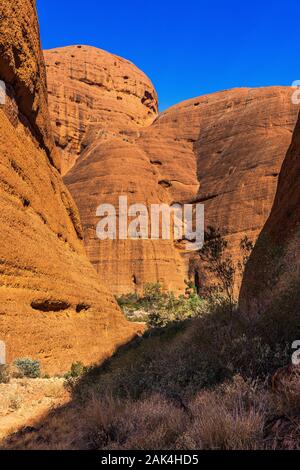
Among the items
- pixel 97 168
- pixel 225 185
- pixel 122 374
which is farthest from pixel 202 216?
pixel 122 374

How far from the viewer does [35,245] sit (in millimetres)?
14438

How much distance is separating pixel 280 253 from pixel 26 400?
370 inches

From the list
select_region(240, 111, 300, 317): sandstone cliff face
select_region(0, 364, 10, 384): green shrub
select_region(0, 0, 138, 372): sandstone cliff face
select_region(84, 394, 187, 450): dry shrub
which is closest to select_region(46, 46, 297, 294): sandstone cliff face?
select_region(0, 0, 138, 372): sandstone cliff face

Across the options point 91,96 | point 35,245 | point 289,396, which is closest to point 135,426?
point 289,396

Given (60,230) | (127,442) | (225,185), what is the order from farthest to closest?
(225,185)
(60,230)
(127,442)

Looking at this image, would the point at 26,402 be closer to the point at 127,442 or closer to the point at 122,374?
the point at 122,374

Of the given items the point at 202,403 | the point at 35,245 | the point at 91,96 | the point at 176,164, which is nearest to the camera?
the point at 202,403

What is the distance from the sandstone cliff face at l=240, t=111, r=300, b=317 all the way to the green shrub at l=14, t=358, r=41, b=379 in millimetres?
6323

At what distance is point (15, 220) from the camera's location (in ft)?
44.4

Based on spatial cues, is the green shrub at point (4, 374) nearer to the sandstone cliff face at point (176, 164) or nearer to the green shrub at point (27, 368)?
the green shrub at point (27, 368)

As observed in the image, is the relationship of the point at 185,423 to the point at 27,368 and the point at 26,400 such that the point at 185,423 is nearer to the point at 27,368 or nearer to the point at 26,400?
the point at 26,400

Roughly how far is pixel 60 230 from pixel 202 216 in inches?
1963

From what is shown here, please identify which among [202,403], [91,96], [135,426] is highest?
[91,96]

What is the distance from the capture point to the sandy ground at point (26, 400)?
6512 mm
